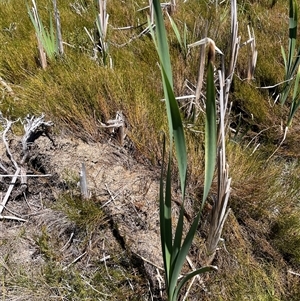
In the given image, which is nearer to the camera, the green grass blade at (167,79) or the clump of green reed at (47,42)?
the green grass blade at (167,79)

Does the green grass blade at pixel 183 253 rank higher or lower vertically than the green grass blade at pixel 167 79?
lower

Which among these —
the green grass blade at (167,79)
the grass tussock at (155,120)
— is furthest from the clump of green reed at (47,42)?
the green grass blade at (167,79)

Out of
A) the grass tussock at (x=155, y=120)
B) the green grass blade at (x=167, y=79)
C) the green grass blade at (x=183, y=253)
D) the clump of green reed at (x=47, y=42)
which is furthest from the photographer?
the clump of green reed at (x=47, y=42)

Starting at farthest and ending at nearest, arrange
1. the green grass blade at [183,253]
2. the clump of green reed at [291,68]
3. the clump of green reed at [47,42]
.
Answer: the clump of green reed at [47,42] < the clump of green reed at [291,68] < the green grass blade at [183,253]

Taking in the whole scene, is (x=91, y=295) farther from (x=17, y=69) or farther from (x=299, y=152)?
(x=17, y=69)

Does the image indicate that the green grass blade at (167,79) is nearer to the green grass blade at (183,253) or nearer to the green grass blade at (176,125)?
the green grass blade at (176,125)

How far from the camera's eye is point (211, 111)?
668 mm

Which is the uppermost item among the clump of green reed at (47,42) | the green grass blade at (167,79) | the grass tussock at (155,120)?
the green grass blade at (167,79)

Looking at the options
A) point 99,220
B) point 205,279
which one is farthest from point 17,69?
point 205,279

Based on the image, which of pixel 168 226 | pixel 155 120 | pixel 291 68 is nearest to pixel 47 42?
pixel 155 120

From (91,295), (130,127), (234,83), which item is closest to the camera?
(91,295)

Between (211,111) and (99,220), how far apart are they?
71 centimetres

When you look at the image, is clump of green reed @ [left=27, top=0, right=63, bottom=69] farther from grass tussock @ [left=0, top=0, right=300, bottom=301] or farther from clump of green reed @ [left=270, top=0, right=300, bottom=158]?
clump of green reed @ [left=270, top=0, right=300, bottom=158]

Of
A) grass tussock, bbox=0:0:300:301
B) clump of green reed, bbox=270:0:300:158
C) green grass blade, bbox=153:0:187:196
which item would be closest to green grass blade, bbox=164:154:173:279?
green grass blade, bbox=153:0:187:196
